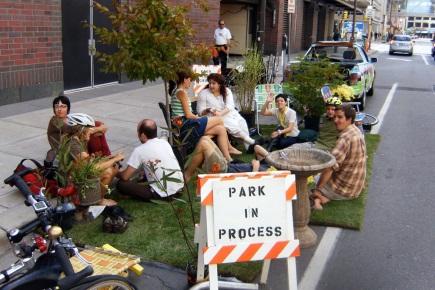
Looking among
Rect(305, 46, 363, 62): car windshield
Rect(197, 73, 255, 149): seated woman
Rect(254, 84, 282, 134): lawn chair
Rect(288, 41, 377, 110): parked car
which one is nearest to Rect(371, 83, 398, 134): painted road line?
Rect(288, 41, 377, 110): parked car

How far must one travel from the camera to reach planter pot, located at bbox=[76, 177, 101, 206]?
5.07m

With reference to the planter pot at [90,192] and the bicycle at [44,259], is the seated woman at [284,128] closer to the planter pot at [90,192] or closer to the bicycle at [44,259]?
the planter pot at [90,192]

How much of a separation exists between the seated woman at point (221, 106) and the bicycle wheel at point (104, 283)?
183 inches

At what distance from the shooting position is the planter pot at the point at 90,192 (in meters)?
5.07

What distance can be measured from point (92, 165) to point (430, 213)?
393cm

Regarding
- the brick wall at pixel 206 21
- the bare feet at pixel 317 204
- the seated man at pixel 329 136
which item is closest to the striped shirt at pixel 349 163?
the bare feet at pixel 317 204

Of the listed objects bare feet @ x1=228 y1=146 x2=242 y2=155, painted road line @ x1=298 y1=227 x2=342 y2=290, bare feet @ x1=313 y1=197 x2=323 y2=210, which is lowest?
painted road line @ x1=298 y1=227 x2=342 y2=290

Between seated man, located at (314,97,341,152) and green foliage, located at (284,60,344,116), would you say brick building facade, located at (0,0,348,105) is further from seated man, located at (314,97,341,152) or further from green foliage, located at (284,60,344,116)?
seated man, located at (314,97,341,152)

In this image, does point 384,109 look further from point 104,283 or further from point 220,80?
point 104,283

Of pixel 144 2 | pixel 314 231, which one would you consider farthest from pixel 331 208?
pixel 144 2

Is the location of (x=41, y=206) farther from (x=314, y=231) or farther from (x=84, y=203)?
(x=314, y=231)

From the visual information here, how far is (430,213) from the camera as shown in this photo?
595 centimetres

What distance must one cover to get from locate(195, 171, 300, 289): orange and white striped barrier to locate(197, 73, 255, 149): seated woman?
421 centimetres

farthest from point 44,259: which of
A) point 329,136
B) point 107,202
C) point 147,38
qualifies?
point 329,136
